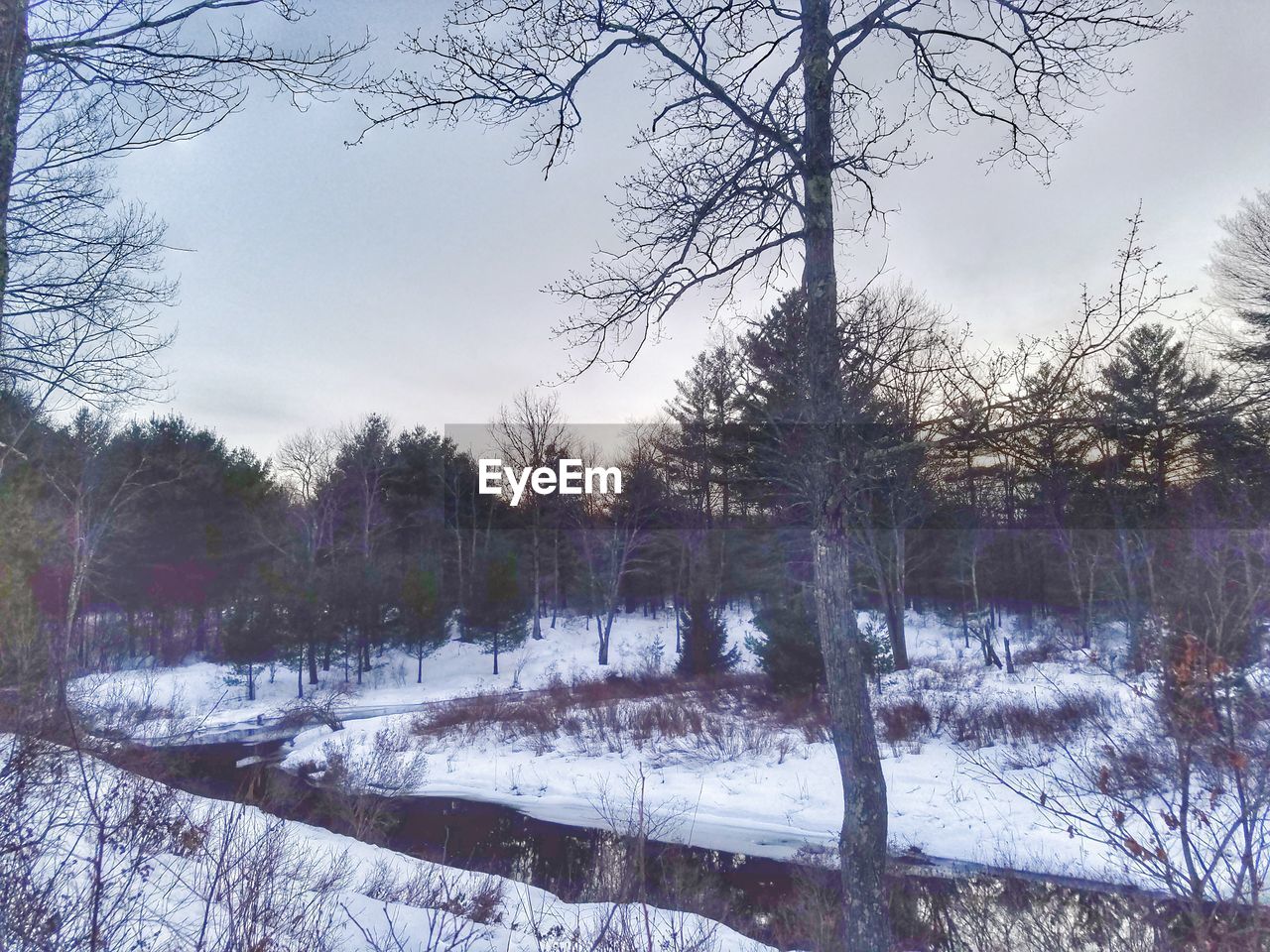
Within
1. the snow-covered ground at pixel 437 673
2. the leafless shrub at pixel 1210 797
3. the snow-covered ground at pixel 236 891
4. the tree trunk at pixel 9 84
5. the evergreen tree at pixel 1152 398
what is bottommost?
the snow-covered ground at pixel 437 673

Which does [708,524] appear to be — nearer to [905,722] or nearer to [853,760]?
[905,722]

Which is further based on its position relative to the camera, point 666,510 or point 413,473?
point 413,473

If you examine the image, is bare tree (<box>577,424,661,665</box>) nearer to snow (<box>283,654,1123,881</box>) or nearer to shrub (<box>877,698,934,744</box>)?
snow (<box>283,654,1123,881</box>)

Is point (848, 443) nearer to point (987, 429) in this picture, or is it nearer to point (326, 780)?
point (987, 429)

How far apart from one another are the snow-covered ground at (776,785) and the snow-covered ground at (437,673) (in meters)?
7.08

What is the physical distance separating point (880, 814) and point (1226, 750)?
8.82 feet

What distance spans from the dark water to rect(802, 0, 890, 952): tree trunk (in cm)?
88

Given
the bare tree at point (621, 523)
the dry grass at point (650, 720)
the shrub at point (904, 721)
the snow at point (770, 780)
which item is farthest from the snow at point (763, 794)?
the bare tree at point (621, 523)

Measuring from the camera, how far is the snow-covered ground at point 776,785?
494 inches

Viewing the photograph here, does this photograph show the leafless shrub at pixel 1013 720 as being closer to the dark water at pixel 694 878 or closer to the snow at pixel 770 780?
the snow at pixel 770 780

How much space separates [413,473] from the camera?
140 ft

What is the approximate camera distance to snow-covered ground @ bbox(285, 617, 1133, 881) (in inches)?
494

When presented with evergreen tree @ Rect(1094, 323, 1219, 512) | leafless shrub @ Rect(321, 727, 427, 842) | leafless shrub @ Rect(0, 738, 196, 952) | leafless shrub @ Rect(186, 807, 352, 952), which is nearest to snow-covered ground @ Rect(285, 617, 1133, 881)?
leafless shrub @ Rect(321, 727, 427, 842)

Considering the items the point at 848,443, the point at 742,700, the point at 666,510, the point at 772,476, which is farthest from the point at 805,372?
the point at 666,510
